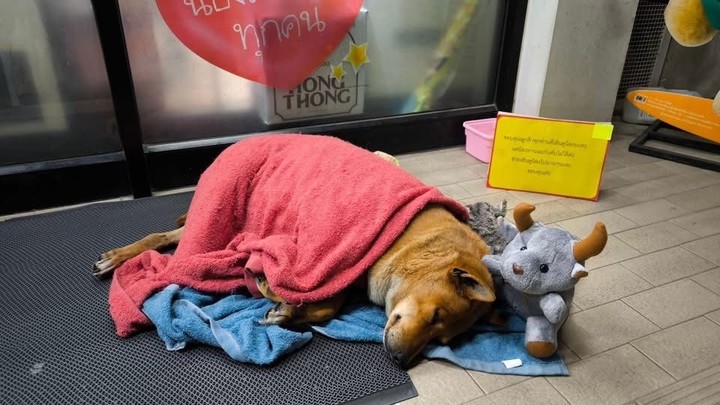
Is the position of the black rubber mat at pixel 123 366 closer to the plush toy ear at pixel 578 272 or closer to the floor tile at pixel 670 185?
the plush toy ear at pixel 578 272

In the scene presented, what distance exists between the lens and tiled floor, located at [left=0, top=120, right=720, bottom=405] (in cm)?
144

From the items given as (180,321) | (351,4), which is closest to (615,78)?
(351,4)

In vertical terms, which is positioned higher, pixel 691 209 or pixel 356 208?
pixel 356 208

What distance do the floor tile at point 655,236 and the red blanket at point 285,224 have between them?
Result: 851 mm

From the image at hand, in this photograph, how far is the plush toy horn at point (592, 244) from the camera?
1344mm

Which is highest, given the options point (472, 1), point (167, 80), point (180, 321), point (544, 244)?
point (472, 1)

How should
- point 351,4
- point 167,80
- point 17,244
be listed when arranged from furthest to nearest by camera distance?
point 351,4, point 167,80, point 17,244

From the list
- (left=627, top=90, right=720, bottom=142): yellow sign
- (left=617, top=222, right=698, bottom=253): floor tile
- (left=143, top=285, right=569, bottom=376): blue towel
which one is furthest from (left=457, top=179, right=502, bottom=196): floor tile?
(left=627, top=90, right=720, bottom=142): yellow sign

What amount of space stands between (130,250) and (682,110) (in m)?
2.95

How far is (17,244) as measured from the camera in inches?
78.4

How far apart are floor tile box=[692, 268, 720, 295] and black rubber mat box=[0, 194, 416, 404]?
46.7 inches

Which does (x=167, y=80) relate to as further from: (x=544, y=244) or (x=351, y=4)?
(x=544, y=244)

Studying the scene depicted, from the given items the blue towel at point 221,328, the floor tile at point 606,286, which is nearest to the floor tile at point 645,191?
the floor tile at point 606,286

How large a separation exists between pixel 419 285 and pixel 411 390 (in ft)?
0.91
